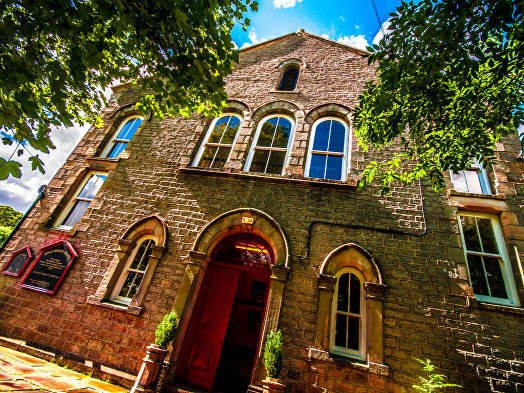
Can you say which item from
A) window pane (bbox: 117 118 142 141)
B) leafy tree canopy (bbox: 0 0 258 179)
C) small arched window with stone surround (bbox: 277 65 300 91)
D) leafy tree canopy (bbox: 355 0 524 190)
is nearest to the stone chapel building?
window pane (bbox: 117 118 142 141)

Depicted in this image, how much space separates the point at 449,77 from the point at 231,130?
5.58 metres

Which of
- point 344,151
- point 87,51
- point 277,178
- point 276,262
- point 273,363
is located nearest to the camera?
point 87,51

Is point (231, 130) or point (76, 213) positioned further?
point (231, 130)

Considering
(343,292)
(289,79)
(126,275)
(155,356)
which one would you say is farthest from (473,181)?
(126,275)

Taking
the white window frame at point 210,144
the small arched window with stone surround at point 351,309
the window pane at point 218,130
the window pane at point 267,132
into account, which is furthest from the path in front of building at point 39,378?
the window pane at point 267,132

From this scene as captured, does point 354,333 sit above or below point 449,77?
below

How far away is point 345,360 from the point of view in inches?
172

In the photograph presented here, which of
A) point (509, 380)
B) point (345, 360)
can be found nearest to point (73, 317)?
point (345, 360)

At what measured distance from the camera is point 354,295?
16.6 feet

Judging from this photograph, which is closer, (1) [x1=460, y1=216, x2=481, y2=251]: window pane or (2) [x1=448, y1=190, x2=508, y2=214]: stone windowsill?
(1) [x1=460, y1=216, x2=481, y2=251]: window pane

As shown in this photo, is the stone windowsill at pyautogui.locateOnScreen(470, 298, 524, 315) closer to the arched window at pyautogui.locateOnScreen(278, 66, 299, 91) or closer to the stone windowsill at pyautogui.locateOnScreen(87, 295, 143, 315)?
the stone windowsill at pyautogui.locateOnScreen(87, 295, 143, 315)

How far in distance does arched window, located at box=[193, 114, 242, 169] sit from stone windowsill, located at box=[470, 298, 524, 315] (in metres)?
6.30

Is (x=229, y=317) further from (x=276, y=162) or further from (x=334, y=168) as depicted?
(x=334, y=168)

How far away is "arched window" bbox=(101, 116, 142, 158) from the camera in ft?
27.1
